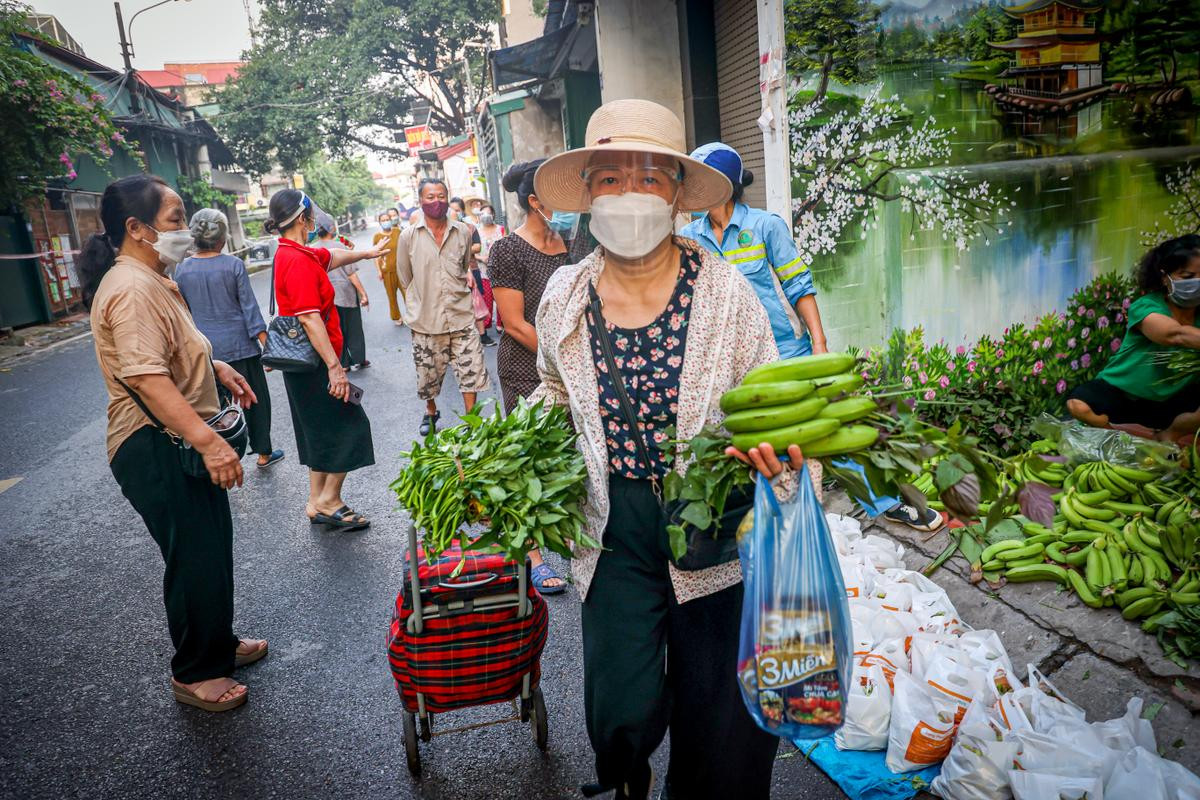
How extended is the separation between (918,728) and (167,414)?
2902 millimetres

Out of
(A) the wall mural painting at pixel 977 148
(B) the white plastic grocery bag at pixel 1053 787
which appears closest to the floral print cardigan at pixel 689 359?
(B) the white plastic grocery bag at pixel 1053 787

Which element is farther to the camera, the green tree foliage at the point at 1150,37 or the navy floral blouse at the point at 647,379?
the green tree foliage at the point at 1150,37

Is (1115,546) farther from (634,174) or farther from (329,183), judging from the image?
(329,183)

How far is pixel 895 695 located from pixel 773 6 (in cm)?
425

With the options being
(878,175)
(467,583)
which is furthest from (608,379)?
(878,175)

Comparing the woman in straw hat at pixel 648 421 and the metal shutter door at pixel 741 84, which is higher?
the metal shutter door at pixel 741 84

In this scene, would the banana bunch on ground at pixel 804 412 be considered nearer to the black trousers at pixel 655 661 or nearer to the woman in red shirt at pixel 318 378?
the black trousers at pixel 655 661

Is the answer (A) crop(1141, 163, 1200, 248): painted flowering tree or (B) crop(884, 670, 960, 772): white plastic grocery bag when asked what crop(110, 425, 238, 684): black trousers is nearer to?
(B) crop(884, 670, 960, 772): white plastic grocery bag

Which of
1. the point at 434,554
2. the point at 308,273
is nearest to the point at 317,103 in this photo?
the point at 308,273

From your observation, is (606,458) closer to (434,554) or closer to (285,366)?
(434,554)

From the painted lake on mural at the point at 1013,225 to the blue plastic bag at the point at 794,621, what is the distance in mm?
3804

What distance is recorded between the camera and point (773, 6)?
5.06 meters

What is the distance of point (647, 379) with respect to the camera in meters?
2.13

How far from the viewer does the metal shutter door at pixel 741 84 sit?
630 centimetres
